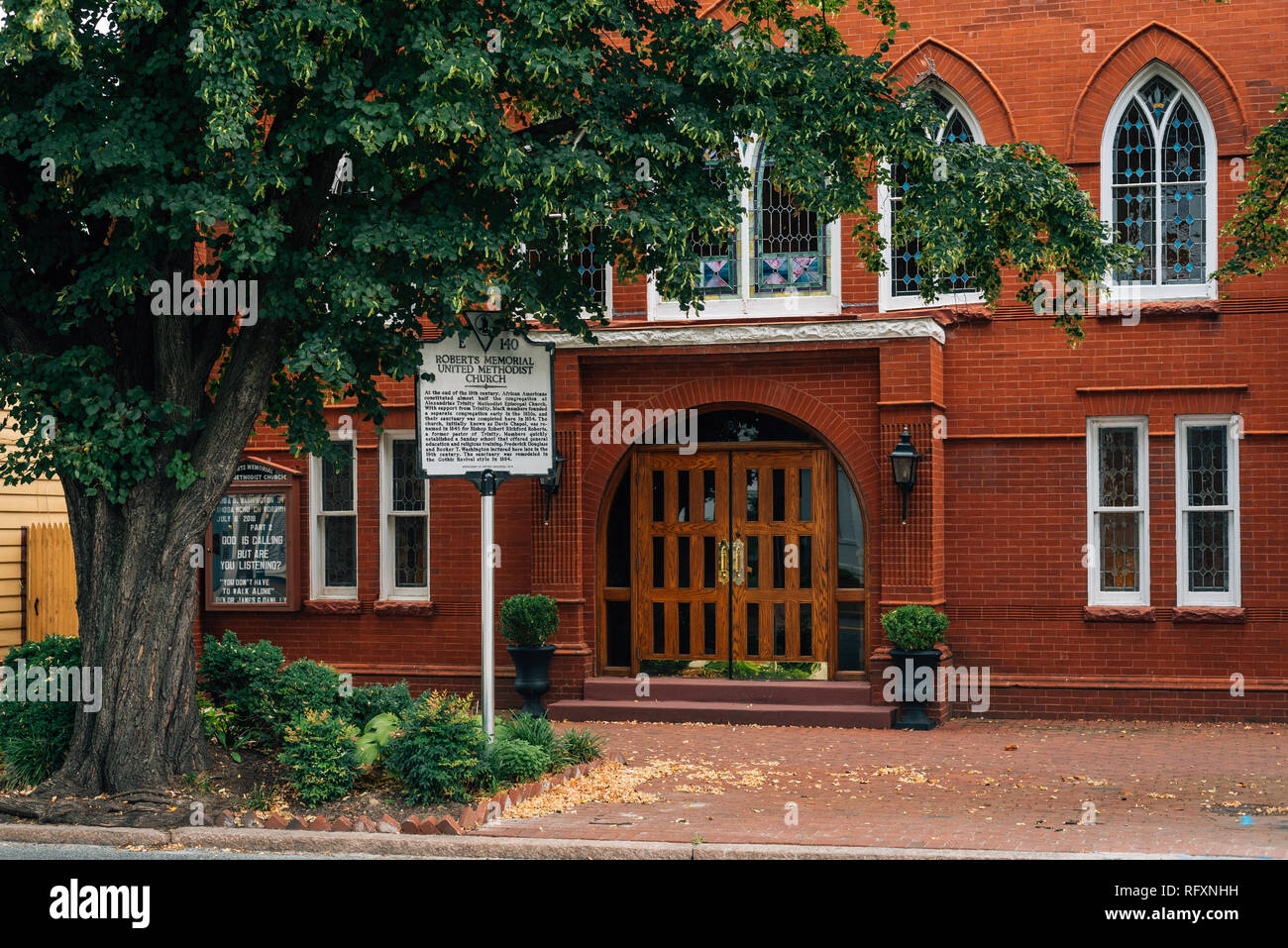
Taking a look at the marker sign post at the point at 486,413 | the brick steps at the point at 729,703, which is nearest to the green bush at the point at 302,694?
the marker sign post at the point at 486,413

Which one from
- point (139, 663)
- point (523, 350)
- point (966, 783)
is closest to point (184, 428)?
point (139, 663)

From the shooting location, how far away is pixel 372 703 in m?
12.1

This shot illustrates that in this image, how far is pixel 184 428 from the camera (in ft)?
34.9

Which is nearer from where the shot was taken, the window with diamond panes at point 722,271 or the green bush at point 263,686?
the green bush at point 263,686

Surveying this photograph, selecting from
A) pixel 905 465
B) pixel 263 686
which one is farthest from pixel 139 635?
pixel 905 465

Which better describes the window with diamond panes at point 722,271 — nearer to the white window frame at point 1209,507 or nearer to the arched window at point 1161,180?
the arched window at point 1161,180

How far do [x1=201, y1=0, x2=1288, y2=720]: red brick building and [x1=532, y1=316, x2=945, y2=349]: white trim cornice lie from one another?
33 mm

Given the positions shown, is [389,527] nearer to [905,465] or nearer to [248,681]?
[248,681]

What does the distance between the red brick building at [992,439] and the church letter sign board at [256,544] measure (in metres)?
2.66

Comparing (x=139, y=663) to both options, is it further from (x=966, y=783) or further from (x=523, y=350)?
(x=966, y=783)

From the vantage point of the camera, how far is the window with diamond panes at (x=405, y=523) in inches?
700

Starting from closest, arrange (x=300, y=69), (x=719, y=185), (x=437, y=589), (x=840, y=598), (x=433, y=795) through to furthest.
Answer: (x=300, y=69) → (x=433, y=795) → (x=719, y=185) → (x=840, y=598) → (x=437, y=589)

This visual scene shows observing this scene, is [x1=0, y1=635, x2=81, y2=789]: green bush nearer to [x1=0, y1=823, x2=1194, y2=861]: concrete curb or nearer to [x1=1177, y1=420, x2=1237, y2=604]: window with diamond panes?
[x1=0, y1=823, x2=1194, y2=861]: concrete curb

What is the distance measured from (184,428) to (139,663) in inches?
68.5
